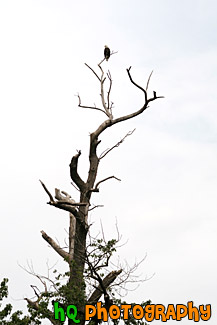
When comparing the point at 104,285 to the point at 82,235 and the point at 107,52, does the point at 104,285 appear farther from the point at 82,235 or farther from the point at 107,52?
the point at 107,52

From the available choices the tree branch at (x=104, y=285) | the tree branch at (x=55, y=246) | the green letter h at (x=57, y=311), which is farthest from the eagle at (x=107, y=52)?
the green letter h at (x=57, y=311)

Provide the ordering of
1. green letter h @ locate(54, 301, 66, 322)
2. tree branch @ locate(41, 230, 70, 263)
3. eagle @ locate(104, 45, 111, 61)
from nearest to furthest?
green letter h @ locate(54, 301, 66, 322) < tree branch @ locate(41, 230, 70, 263) < eagle @ locate(104, 45, 111, 61)

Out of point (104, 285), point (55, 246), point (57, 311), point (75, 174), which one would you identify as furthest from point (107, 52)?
point (57, 311)

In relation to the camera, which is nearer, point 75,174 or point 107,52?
point 75,174

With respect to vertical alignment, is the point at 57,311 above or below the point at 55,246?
below

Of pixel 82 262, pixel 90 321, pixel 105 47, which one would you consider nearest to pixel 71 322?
pixel 90 321

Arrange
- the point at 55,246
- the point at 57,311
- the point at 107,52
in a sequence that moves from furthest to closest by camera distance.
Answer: the point at 107,52 → the point at 55,246 → the point at 57,311

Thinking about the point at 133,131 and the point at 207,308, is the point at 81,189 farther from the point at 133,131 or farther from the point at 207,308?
the point at 207,308

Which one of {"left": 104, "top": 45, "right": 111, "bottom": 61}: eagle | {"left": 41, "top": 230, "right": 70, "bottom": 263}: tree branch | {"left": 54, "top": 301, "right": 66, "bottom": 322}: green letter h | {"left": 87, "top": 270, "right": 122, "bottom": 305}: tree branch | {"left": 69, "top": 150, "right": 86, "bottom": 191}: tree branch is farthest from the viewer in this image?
{"left": 104, "top": 45, "right": 111, "bottom": 61}: eagle

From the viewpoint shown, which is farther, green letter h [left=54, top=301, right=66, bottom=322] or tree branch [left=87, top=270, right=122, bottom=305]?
tree branch [left=87, top=270, right=122, bottom=305]

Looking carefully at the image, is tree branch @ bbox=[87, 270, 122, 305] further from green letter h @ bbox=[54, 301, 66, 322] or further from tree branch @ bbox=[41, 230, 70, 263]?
tree branch @ bbox=[41, 230, 70, 263]

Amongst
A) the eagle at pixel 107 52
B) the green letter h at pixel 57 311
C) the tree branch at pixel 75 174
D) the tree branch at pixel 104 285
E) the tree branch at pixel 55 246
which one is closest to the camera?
the green letter h at pixel 57 311

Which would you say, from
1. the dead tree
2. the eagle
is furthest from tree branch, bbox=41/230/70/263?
the eagle

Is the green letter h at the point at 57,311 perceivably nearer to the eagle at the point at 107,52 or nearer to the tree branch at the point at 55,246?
the tree branch at the point at 55,246
